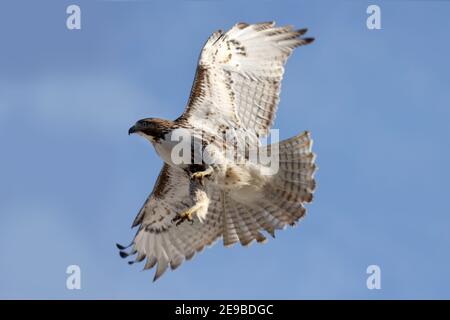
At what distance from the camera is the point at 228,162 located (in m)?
11.8

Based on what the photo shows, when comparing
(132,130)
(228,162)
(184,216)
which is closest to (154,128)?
(132,130)

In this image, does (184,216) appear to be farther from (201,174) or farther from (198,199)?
(201,174)

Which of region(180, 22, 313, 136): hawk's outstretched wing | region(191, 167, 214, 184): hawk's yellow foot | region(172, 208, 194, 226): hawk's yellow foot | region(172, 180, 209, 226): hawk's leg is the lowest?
region(172, 208, 194, 226): hawk's yellow foot

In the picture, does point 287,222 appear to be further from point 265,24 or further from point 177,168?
point 265,24

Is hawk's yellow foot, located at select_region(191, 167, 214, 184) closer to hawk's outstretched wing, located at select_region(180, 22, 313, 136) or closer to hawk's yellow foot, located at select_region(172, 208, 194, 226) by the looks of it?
hawk's yellow foot, located at select_region(172, 208, 194, 226)

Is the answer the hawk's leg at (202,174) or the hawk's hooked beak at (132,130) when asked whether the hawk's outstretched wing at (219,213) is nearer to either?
the hawk's leg at (202,174)

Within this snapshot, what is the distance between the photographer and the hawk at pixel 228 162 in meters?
11.7

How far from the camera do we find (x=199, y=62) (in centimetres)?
1244

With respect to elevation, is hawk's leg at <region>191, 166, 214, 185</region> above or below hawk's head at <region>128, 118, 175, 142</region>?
below

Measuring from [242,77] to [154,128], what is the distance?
5.13 feet

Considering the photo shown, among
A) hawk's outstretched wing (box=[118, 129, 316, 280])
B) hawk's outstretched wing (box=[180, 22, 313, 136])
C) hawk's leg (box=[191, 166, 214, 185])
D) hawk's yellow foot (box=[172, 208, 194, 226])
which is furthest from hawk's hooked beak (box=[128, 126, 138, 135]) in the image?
hawk's yellow foot (box=[172, 208, 194, 226])

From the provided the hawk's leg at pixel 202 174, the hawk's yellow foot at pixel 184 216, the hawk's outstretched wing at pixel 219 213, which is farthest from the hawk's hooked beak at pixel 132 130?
the hawk's yellow foot at pixel 184 216

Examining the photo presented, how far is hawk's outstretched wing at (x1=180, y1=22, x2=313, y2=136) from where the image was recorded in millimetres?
12305

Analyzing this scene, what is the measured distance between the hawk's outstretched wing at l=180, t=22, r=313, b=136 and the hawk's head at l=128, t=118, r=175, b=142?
370 mm
